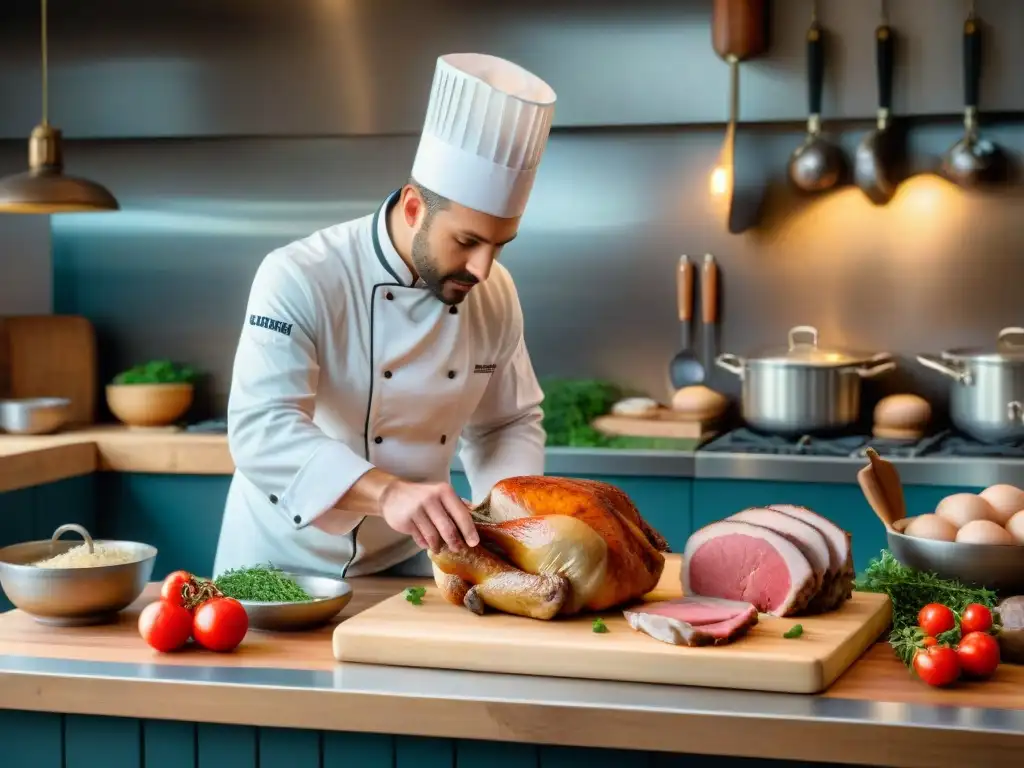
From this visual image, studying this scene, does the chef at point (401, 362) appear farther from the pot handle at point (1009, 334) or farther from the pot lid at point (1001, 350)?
the pot handle at point (1009, 334)

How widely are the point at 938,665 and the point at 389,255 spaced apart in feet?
4.03

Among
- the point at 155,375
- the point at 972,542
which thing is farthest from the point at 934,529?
the point at 155,375

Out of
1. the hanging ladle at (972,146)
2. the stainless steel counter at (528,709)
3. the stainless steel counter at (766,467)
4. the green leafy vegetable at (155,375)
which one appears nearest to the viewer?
the stainless steel counter at (528,709)

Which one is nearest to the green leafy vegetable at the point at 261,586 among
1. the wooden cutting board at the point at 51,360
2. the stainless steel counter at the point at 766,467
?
the stainless steel counter at the point at 766,467

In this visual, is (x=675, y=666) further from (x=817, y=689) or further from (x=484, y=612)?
(x=484, y=612)

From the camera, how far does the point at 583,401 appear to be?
4352 mm

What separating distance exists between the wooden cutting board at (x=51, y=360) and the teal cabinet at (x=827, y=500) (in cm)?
229

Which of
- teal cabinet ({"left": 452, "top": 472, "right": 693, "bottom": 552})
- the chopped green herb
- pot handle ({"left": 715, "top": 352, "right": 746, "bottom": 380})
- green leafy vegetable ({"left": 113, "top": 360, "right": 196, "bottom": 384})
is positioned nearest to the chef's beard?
the chopped green herb

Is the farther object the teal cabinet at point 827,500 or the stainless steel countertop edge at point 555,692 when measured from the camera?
the teal cabinet at point 827,500

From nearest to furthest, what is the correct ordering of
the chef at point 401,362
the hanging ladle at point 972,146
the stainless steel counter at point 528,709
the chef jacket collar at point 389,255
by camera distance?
1. the stainless steel counter at point 528,709
2. the chef at point 401,362
3. the chef jacket collar at point 389,255
4. the hanging ladle at point 972,146

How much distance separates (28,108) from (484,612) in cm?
364

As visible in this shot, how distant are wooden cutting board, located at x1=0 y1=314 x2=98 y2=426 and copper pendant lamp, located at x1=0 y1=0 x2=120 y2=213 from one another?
942 millimetres

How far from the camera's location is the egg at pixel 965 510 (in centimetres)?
201

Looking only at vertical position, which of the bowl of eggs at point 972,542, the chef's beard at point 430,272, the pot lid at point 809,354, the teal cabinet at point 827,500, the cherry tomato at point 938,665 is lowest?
the teal cabinet at point 827,500
